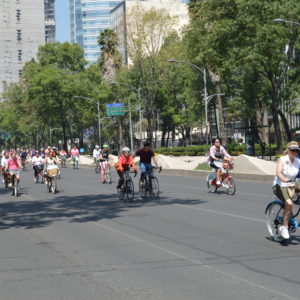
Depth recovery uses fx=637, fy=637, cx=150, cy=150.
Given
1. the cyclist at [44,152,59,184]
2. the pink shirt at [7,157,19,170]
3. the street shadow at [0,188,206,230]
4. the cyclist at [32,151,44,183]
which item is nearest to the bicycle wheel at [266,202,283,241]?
the street shadow at [0,188,206,230]

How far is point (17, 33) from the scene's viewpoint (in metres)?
164

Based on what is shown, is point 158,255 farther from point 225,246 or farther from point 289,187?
point 289,187

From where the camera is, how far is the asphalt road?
23.4 feet

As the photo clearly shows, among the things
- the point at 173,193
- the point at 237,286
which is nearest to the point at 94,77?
the point at 173,193

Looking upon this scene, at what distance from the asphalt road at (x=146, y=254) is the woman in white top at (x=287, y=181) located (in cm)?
45

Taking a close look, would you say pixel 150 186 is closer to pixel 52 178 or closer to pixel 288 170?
pixel 52 178

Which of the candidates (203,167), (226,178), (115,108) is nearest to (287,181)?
(226,178)

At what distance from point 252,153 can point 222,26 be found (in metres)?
8.43

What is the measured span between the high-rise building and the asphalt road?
15242cm

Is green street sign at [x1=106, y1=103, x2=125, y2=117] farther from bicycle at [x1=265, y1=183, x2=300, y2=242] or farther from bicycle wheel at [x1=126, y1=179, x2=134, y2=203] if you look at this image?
bicycle at [x1=265, y1=183, x2=300, y2=242]

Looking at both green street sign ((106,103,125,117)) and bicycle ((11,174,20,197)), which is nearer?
bicycle ((11,174,20,197))

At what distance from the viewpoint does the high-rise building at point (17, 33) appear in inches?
6437

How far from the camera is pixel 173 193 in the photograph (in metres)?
22.6

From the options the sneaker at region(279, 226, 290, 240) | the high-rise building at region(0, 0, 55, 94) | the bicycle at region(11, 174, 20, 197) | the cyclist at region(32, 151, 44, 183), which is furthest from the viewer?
the high-rise building at region(0, 0, 55, 94)
